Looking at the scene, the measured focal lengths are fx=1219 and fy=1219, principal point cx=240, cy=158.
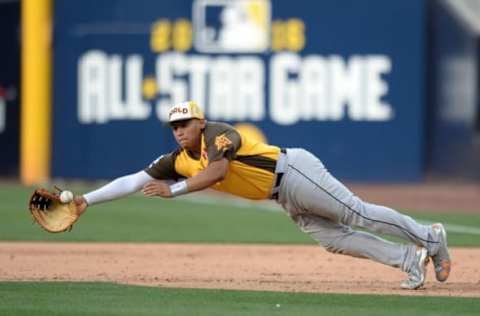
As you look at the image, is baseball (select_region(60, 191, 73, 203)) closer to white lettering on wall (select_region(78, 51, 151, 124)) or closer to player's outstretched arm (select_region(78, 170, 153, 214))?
player's outstretched arm (select_region(78, 170, 153, 214))

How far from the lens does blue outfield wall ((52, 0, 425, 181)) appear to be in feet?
63.9

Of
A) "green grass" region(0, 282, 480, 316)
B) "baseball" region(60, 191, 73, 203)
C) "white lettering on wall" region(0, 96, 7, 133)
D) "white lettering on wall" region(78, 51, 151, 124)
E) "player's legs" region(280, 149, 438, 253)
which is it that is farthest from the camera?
"white lettering on wall" region(0, 96, 7, 133)

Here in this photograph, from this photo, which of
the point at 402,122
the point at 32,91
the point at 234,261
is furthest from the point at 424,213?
the point at 32,91

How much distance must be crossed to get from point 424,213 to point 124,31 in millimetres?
6862

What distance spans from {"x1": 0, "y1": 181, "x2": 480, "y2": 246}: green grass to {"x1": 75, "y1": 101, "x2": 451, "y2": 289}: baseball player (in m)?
3.79

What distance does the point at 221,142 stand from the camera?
7715 millimetres

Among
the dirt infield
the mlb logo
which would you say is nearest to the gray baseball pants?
the dirt infield

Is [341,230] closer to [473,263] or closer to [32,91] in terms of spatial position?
[473,263]

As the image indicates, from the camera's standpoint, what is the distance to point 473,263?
1005 centimetres

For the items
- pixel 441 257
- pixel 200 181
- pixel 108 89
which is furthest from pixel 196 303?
pixel 108 89

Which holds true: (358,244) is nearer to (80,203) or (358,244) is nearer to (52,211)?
(80,203)

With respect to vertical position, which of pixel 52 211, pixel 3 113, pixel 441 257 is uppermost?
pixel 3 113

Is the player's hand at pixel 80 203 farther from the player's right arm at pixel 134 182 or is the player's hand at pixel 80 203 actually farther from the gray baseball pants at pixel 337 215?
the gray baseball pants at pixel 337 215

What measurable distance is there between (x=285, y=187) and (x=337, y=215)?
15.4 inches
